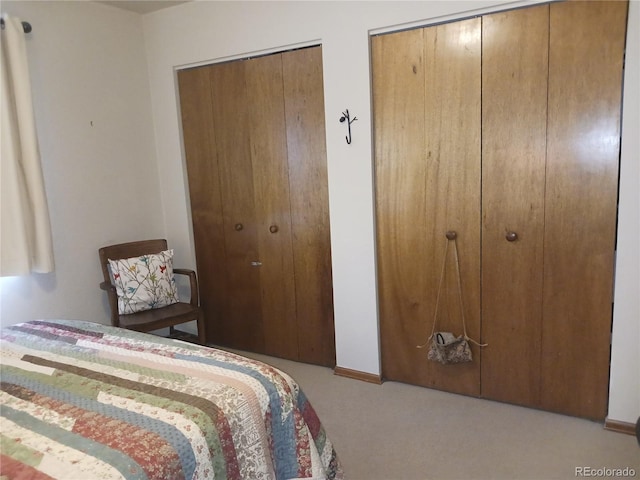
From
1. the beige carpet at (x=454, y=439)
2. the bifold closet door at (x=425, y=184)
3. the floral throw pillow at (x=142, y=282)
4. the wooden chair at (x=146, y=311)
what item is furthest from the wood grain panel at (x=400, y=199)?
the floral throw pillow at (x=142, y=282)

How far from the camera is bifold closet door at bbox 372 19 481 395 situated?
2.28 meters

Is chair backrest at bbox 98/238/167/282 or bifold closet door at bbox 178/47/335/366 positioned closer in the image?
bifold closet door at bbox 178/47/335/366

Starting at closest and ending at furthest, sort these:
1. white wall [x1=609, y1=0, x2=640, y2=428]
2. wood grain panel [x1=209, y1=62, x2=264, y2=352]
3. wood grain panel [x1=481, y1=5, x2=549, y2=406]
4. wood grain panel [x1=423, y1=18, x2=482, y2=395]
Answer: white wall [x1=609, y1=0, x2=640, y2=428] < wood grain panel [x1=481, y1=5, x2=549, y2=406] < wood grain panel [x1=423, y1=18, x2=482, y2=395] < wood grain panel [x1=209, y1=62, x2=264, y2=352]

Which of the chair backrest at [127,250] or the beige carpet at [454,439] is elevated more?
the chair backrest at [127,250]

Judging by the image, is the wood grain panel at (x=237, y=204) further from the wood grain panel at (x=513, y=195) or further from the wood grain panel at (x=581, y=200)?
the wood grain panel at (x=581, y=200)

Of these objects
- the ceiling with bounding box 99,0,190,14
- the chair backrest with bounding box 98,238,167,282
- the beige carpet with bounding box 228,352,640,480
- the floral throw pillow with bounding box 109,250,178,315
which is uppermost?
the ceiling with bounding box 99,0,190,14

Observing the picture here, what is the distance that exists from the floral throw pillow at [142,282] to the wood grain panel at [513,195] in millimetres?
1833

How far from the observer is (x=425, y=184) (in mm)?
2434

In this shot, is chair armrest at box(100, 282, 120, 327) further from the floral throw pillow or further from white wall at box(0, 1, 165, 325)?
white wall at box(0, 1, 165, 325)

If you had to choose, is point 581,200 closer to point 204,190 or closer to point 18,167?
point 204,190

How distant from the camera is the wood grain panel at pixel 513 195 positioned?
2.12 m

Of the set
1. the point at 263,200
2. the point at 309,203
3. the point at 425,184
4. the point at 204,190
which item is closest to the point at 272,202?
the point at 263,200

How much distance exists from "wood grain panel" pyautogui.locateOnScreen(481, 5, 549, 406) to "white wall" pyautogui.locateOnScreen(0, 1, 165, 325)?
2.20 meters

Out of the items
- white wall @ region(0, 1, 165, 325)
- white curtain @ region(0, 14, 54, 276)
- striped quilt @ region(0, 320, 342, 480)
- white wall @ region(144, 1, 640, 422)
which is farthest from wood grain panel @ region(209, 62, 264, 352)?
striped quilt @ region(0, 320, 342, 480)
